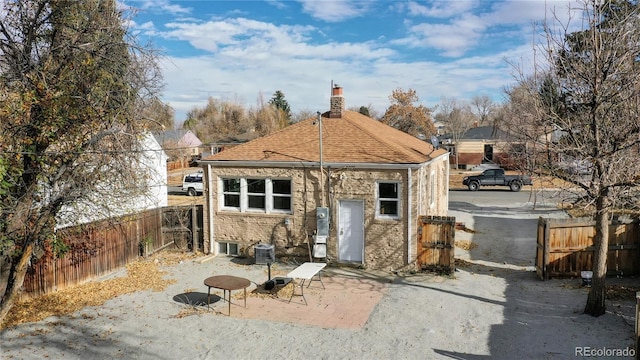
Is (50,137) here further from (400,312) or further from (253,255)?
(400,312)

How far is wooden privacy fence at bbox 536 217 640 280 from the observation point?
1345 cm

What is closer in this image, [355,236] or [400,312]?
[400,312]

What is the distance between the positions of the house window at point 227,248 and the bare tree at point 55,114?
18.9ft

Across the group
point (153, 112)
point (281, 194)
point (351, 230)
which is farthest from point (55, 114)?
point (351, 230)

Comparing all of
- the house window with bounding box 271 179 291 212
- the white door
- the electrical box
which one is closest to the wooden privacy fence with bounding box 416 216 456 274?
the white door

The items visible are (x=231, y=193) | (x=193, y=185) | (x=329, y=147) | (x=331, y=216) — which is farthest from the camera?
(x=193, y=185)

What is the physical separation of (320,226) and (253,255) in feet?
9.71

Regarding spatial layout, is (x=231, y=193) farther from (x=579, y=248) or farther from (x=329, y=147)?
(x=579, y=248)

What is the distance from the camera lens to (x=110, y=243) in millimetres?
14695

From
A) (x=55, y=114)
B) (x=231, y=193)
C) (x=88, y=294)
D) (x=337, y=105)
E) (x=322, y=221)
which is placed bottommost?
(x=88, y=294)

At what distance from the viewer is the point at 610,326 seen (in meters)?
10.0

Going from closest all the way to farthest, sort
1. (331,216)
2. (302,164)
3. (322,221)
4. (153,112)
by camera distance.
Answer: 1. (153,112)
2. (322,221)
3. (331,216)
4. (302,164)

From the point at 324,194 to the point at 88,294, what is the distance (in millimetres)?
7523

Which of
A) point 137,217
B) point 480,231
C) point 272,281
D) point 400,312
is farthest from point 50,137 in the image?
point 480,231
